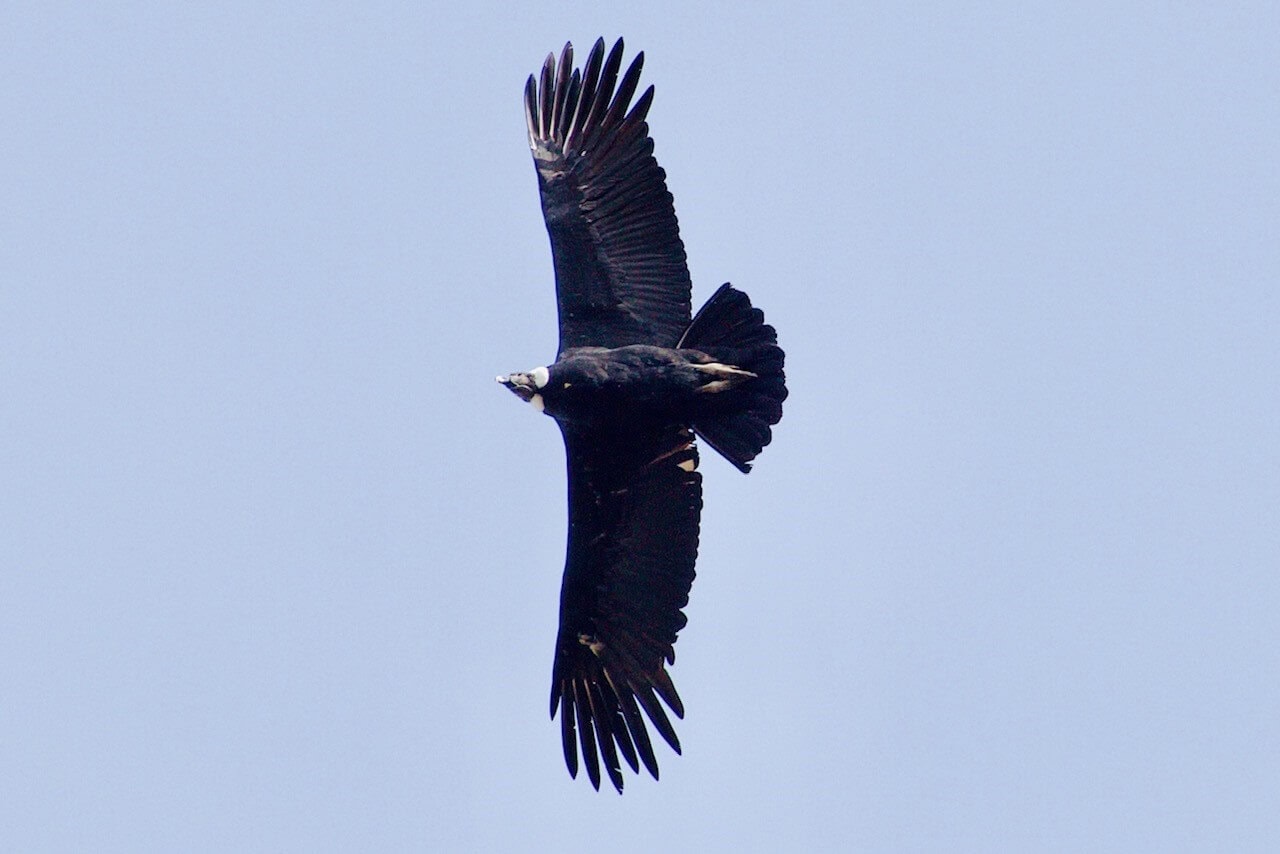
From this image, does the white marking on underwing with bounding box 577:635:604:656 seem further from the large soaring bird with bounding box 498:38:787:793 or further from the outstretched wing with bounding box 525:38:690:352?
the outstretched wing with bounding box 525:38:690:352

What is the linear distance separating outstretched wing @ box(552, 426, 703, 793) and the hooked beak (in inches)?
22.2

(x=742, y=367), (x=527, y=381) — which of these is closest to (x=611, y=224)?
(x=527, y=381)

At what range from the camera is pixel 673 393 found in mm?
12781

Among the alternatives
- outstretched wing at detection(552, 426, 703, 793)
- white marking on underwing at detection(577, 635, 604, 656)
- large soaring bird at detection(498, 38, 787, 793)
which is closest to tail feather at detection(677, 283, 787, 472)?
large soaring bird at detection(498, 38, 787, 793)

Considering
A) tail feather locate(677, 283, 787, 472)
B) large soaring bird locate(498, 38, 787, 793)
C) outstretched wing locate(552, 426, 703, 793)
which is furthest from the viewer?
outstretched wing locate(552, 426, 703, 793)

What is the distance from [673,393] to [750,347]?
64 cm

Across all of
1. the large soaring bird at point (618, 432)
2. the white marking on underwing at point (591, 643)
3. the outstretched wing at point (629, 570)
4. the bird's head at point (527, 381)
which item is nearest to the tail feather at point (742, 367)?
the large soaring bird at point (618, 432)

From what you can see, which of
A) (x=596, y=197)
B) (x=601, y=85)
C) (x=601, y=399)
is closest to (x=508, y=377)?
(x=601, y=399)

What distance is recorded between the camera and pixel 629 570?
44.0 feet

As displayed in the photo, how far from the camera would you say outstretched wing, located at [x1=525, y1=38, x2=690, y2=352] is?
43.5 ft

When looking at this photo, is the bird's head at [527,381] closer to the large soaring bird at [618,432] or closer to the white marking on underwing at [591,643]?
the large soaring bird at [618,432]

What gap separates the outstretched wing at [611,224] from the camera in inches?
522

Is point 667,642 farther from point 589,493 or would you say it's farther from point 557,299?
point 557,299

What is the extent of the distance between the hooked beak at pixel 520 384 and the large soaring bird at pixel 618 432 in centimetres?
4
